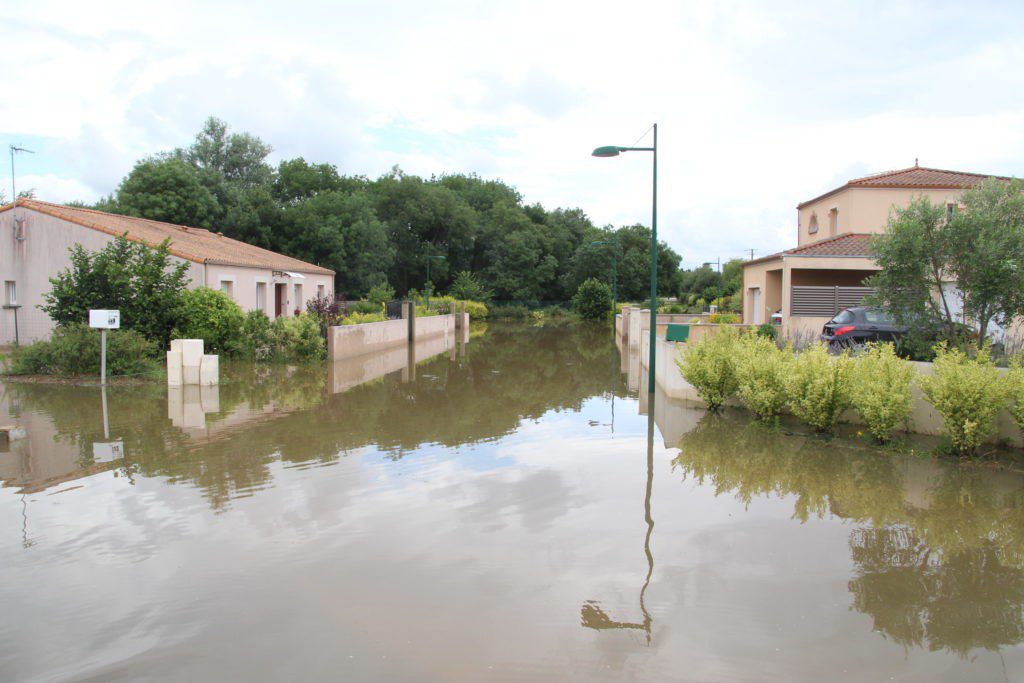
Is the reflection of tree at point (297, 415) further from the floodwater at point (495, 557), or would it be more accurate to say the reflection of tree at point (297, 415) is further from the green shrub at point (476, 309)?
the green shrub at point (476, 309)

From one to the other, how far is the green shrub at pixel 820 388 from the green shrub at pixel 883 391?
183 mm

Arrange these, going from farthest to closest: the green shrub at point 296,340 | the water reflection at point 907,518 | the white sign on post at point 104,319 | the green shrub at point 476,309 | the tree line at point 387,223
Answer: the green shrub at point 476,309 < the tree line at point 387,223 < the green shrub at point 296,340 < the white sign on post at point 104,319 < the water reflection at point 907,518

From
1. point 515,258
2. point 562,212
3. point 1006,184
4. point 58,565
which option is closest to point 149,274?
point 58,565

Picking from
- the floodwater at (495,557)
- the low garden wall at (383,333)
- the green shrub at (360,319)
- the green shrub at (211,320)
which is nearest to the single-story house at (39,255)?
the green shrub at (211,320)

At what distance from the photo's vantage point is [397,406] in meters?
14.9

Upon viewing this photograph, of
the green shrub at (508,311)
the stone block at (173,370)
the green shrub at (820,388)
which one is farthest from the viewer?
the green shrub at (508,311)

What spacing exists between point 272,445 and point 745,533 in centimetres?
654

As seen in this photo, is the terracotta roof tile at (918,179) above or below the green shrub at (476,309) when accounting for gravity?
above

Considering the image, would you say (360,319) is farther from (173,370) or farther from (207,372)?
(173,370)

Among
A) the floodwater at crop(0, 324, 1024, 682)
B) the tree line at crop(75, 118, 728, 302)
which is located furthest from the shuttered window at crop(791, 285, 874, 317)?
the tree line at crop(75, 118, 728, 302)

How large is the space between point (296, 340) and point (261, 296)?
797 centimetres

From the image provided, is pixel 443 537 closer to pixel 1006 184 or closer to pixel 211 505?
pixel 211 505

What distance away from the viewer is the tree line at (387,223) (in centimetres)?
4381

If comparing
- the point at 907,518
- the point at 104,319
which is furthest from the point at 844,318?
the point at 104,319
